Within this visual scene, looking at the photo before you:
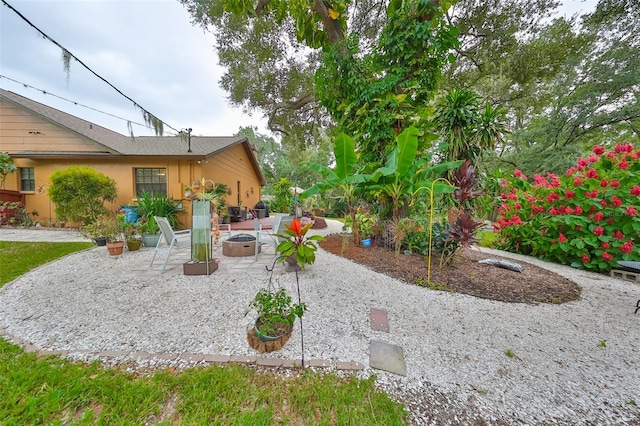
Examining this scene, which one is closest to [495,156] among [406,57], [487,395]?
[406,57]

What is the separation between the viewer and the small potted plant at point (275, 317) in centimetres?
209

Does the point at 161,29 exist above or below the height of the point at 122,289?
above

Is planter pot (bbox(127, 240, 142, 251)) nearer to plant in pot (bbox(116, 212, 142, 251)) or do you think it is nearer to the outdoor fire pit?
plant in pot (bbox(116, 212, 142, 251))

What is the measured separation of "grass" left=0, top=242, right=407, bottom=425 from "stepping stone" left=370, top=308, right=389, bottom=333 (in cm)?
80

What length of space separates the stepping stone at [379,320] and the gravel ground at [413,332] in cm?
7

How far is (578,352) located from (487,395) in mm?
1368

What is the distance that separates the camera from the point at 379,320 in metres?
2.62

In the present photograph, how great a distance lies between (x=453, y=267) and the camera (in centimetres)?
437

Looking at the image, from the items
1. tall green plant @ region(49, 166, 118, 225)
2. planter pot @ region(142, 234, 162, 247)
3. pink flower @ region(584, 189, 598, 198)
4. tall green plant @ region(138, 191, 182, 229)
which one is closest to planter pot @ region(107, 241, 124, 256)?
planter pot @ region(142, 234, 162, 247)

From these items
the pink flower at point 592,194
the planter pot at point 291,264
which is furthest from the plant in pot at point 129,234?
the pink flower at point 592,194

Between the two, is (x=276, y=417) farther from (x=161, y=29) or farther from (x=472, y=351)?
(x=161, y=29)

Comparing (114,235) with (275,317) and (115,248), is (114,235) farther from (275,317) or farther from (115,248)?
(275,317)

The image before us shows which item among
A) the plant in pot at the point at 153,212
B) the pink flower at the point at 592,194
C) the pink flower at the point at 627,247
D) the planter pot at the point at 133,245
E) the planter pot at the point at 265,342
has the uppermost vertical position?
the pink flower at the point at 592,194

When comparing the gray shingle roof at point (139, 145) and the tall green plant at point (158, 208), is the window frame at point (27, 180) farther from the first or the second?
the tall green plant at point (158, 208)
